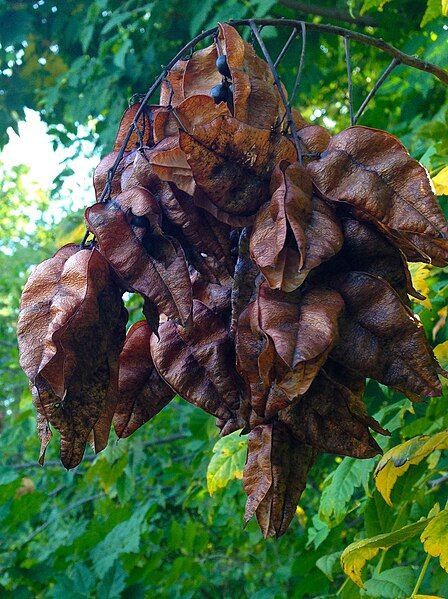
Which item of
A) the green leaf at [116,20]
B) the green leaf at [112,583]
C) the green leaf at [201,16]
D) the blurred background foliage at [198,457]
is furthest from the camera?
the green leaf at [116,20]

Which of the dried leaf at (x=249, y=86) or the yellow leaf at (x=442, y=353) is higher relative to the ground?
the dried leaf at (x=249, y=86)

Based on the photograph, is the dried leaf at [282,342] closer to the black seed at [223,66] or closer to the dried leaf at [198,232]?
the dried leaf at [198,232]

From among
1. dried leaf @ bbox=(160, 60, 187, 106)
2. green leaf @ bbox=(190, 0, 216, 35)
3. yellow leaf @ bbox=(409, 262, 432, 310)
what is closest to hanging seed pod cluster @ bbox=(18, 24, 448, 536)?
dried leaf @ bbox=(160, 60, 187, 106)

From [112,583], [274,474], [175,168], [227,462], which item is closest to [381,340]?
[274,474]

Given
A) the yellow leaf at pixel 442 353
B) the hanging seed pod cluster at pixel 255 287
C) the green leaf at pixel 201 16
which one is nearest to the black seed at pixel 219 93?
the hanging seed pod cluster at pixel 255 287

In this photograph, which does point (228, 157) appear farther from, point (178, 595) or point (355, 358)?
point (178, 595)

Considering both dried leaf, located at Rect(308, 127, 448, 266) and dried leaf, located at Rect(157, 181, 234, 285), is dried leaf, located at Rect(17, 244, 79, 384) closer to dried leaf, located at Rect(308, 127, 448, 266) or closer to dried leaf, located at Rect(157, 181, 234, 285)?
dried leaf, located at Rect(157, 181, 234, 285)

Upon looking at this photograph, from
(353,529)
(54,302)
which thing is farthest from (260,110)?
(353,529)
